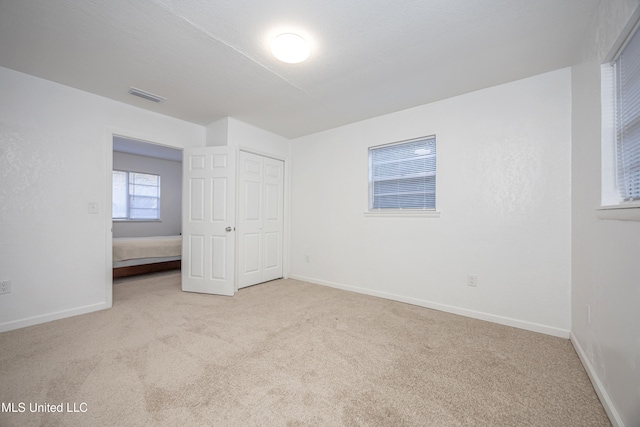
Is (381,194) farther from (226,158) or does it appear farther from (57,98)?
(57,98)

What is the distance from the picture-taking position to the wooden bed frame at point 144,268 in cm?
426

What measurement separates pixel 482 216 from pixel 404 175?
3.45ft

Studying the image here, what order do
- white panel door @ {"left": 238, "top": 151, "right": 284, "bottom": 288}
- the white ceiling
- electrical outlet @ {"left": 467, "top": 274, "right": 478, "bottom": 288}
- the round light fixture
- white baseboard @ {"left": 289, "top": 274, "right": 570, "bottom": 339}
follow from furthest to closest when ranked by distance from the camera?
1. white panel door @ {"left": 238, "top": 151, "right": 284, "bottom": 288}
2. electrical outlet @ {"left": 467, "top": 274, "right": 478, "bottom": 288}
3. white baseboard @ {"left": 289, "top": 274, "right": 570, "bottom": 339}
4. the round light fixture
5. the white ceiling

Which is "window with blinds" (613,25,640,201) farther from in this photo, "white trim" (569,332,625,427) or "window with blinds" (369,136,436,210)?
"window with blinds" (369,136,436,210)

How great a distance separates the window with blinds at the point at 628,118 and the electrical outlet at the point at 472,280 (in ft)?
4.79

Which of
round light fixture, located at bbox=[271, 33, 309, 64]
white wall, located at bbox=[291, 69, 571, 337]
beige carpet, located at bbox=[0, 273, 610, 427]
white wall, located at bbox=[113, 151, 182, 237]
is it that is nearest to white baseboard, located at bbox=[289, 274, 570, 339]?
white wall, located at bbox=[291, 69, 571, 337]

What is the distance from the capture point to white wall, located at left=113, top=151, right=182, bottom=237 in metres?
6.01

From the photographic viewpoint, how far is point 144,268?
4.58 m

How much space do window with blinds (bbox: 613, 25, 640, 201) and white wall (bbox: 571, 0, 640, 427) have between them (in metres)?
0.10

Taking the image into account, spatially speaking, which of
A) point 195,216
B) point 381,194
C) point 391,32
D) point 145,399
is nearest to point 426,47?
point 391,32

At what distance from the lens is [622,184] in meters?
1.51

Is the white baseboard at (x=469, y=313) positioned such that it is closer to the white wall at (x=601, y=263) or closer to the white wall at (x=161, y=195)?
the white wall at (x=601, y=263)

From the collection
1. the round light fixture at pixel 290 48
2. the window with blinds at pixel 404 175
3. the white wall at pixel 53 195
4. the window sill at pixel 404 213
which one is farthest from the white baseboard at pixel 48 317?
the window with blinds at pixel 404 175

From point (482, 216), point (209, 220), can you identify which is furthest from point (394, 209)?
point (209, 220)
